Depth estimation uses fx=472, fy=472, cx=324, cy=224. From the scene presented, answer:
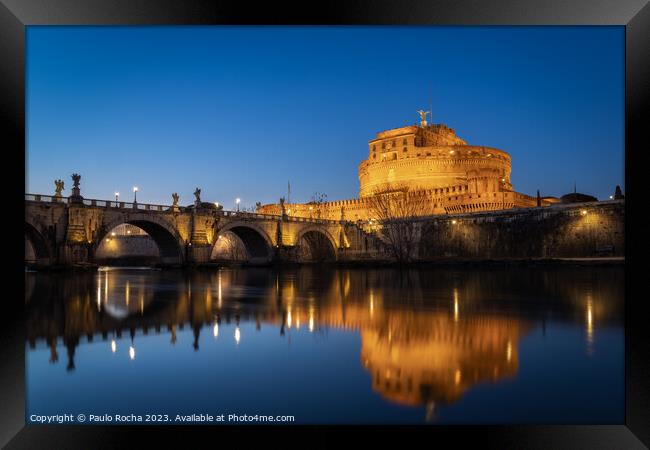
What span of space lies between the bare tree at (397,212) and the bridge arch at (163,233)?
2003cm

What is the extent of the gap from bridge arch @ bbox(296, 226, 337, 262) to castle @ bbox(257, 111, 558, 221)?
286 inches

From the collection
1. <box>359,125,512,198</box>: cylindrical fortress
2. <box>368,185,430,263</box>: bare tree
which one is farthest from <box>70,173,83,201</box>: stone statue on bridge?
<box>359,125,512,198</box>: cylindrical fortress

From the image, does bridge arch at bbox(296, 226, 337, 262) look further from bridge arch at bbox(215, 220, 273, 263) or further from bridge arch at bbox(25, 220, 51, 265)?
bridge arch at bbox(25, 220, 51, 265)

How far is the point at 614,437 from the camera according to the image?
3.84m

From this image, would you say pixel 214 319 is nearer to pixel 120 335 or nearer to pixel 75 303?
pixel 120 335

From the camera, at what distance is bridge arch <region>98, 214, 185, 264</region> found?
3479 cm

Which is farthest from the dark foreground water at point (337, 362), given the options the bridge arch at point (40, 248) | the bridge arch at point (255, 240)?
the bridge arch at point (255, 240)

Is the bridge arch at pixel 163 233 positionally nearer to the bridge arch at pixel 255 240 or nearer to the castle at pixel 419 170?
the bridge arch at pixel 255 240

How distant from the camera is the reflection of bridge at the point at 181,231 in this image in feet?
97.3

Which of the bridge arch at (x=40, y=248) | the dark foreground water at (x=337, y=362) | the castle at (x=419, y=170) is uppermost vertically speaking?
the castle at (x=419, y=170)
